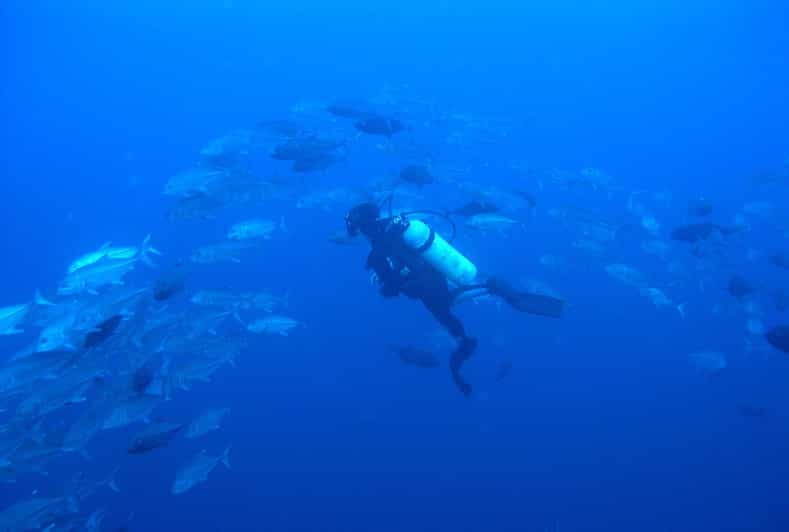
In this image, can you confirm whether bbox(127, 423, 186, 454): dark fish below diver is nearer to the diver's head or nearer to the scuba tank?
the diver's head

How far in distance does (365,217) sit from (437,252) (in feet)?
2.73

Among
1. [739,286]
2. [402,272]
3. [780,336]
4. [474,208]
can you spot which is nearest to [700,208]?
[739,286]

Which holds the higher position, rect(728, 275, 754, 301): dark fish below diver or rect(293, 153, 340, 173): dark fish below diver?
rect(728, 275, 754, 301): dark fish below diver

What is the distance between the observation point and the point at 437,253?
546 centimetres

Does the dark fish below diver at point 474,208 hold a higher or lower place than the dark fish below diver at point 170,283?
higher

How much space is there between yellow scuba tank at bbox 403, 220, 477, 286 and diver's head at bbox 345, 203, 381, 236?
1.08 ft

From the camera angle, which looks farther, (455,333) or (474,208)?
(474,208)

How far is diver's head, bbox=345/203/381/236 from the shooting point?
5309 millimetres

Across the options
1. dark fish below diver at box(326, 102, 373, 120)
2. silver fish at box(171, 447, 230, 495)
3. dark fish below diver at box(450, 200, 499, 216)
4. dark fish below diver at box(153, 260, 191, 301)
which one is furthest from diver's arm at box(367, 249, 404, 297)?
dark fish below diver at box(326, 102, 373, 120)

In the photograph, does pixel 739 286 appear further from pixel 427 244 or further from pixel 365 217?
pixel 365 217

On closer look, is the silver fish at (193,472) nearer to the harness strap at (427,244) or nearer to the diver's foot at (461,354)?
the diver's foot at (461,354)

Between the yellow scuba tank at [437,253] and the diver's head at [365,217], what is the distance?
0.33 m

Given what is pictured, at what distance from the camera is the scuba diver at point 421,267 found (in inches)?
209

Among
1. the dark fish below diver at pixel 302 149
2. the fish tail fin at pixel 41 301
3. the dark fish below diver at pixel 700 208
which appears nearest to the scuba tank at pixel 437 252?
the dark fish below diver at pixel 302 149
